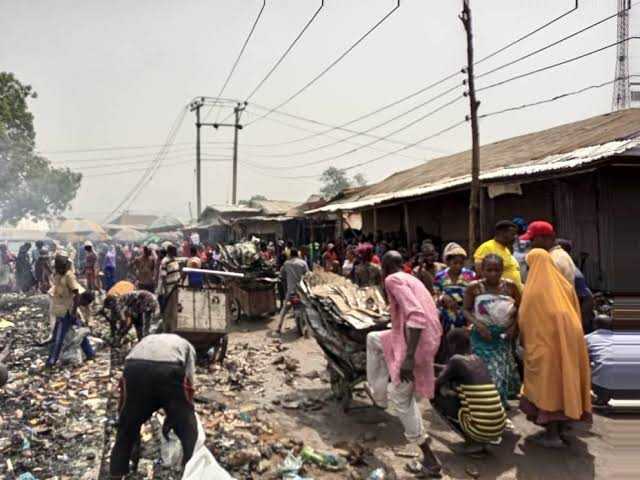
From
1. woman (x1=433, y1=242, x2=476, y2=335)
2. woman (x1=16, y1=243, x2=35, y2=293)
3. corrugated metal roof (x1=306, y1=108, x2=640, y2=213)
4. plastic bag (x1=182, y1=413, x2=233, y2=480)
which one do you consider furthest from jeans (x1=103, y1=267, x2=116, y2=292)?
plastic bag (x1=182, y1=413, x2=233, y2=480)

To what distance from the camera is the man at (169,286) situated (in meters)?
7.76

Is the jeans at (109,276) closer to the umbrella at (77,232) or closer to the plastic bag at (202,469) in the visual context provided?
the plastic bag at (202,469)

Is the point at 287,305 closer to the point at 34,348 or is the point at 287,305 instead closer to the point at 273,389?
the point at 273,389

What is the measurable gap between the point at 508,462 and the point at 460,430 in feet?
1.56

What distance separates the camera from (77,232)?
35.8 meters

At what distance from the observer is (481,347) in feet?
15.7

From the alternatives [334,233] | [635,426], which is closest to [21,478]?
[635,426]

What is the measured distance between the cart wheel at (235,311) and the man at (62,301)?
14.8 ft

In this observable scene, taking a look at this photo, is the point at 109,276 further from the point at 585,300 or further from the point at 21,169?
the point at 21,169

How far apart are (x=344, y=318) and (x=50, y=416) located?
3.61 metres

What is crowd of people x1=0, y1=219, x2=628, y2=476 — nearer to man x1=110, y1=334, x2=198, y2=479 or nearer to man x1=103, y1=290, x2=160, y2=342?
man x1=110, y1=334, x2=198, y2=479

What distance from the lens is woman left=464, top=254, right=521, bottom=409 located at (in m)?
4.61

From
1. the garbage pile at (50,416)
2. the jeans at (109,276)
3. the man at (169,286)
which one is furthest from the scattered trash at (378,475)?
the jeans at (109,276)

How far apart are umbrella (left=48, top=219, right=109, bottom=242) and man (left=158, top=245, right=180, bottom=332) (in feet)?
93.5
